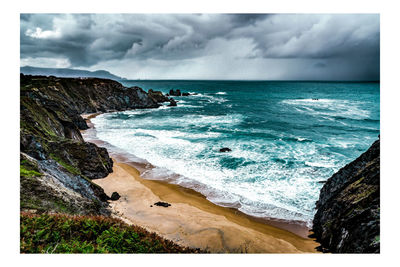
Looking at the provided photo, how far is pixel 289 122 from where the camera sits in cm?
4116

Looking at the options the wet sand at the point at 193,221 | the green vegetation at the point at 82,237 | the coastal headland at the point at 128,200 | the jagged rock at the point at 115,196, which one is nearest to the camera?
the green vegetation at the point at 82,237

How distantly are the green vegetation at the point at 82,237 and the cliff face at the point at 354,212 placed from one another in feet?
16.4

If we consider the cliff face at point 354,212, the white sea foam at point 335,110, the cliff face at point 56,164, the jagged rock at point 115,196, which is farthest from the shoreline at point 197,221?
the white sea foam at point 335,110

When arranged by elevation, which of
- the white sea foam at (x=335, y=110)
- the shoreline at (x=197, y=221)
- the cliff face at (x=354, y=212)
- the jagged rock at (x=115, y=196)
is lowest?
the shoreline at (x=197, y=221)

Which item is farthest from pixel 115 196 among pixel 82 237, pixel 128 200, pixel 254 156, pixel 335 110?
pixel 335 110

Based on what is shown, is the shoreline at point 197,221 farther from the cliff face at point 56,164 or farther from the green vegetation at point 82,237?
the green vegetation at point 82,237

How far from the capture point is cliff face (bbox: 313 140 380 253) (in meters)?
6.05

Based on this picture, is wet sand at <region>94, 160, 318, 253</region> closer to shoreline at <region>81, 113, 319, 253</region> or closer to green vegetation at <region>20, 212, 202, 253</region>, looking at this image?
shoreline at <region>81, 113, 319, 253</region>

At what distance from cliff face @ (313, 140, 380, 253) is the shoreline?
3.83ft

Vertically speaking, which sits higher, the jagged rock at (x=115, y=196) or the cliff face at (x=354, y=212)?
the cliff face at (x=354, y=212)

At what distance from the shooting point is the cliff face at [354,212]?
6.05 metres

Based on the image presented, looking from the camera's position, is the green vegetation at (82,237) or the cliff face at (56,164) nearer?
the green vegetation at (82,237)

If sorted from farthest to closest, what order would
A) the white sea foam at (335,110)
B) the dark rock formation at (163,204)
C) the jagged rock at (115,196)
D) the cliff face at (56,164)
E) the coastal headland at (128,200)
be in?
the white sea foam at (335,110) < the jagged rock at (115,196) < the dark rock formation at (163,204) < the coastal headland at (128,200) < the cliff face at (56,164)

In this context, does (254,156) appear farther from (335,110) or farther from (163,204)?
(335,110)
